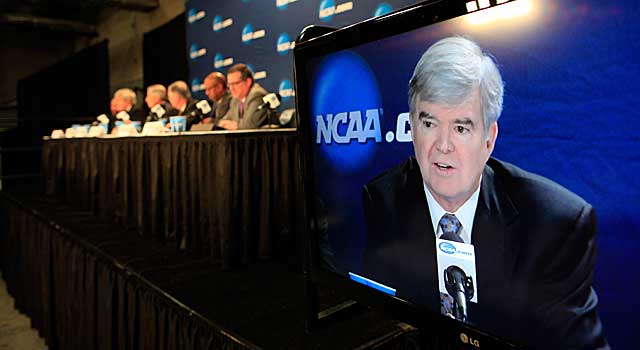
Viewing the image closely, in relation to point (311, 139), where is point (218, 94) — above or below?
above

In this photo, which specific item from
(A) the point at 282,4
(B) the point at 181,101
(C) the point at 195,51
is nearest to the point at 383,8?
(A) the point at 282,4

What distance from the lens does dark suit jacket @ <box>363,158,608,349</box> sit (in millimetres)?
530

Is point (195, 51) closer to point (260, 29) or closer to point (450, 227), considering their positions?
point (260, 29)

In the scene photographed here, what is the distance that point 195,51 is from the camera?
17.3 feet

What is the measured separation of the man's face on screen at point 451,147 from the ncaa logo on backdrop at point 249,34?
146 inches

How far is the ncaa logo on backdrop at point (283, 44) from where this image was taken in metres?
3.81

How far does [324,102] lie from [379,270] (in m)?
0.33

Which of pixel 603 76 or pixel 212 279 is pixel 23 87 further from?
pixel 603 76

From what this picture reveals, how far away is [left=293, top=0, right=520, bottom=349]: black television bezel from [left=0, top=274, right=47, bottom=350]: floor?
7.98ft

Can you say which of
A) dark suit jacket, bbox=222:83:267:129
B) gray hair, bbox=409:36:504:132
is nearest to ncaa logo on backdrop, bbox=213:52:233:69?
dark suit jacket, bbox=222:83:267:129

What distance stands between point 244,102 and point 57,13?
7.55 m

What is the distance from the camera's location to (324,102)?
855mm

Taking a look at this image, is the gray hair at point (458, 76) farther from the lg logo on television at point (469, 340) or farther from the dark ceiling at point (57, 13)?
the dark ceiling at point (57, 13)

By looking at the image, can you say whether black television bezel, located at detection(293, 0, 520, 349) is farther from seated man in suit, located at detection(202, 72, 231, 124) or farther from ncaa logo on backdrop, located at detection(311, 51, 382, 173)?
seated man in suit, located at detection(202, 72, 231, 124)
